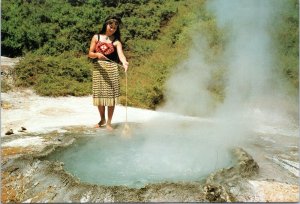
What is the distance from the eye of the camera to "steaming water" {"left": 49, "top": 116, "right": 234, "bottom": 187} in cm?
368

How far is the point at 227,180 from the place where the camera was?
11.4 feet

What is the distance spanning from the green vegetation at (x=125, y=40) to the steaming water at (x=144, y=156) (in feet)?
7.95

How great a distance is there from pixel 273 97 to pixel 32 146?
5.33m

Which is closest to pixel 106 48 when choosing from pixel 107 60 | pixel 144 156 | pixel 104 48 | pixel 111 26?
pixel 104 48

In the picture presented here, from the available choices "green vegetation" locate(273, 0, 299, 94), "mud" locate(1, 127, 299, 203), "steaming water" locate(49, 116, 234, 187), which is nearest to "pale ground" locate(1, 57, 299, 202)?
"mud" locate(1, 127, 299, 203)

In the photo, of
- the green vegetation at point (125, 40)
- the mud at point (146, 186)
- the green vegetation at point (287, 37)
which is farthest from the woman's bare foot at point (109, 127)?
the green vegetation at point (287, 37)

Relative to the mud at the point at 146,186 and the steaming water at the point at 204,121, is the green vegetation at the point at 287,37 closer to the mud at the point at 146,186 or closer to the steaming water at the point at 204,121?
the steaming water at the point at 204,121

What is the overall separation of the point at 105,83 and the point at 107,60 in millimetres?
266

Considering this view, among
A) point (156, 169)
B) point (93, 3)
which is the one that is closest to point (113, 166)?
point (156, 169)

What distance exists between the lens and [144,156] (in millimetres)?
4184

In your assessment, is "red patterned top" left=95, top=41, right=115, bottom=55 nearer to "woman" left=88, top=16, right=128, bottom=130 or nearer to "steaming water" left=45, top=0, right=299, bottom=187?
"woman" left=88, top=16, right=128, bottom=130

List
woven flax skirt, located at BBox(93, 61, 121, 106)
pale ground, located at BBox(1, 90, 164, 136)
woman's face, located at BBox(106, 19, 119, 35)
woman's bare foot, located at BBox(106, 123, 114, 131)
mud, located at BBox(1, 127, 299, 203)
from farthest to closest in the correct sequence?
pale ground, located at BBox(1, 90, 164, 136)
woman's bare foot, located at BBox(106, 123, 114, 131)
woven flax skirt, located at BBox(93, 61, 121, 106)
woman's face, located at BBox(106, 19, 119, 35)
mud, located at BBox(1, 127, 299, 203)

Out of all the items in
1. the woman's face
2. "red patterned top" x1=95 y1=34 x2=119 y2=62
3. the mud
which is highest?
the woman's face

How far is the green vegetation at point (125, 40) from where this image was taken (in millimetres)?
7684
